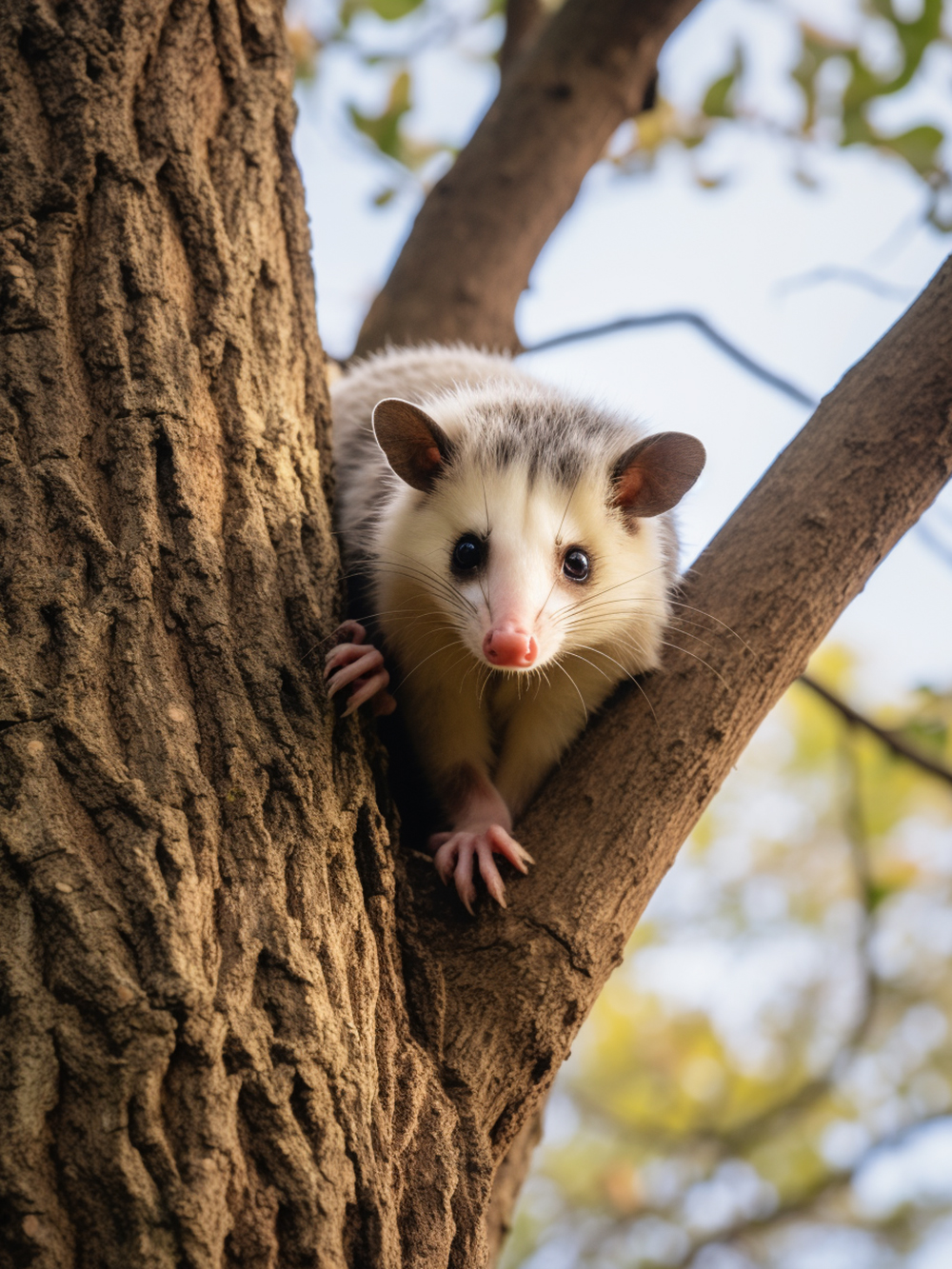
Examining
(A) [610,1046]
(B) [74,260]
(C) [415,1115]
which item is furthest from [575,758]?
(A) [610,1046]

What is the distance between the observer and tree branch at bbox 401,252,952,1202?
189 centimetres

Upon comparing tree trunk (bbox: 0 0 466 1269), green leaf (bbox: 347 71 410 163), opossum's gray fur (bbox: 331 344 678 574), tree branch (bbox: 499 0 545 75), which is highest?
tree branch (bbox: 499 0 545 75)

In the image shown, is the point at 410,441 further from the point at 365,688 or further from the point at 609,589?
the point at 365,688

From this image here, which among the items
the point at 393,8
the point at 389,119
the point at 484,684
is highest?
the point at 393,8

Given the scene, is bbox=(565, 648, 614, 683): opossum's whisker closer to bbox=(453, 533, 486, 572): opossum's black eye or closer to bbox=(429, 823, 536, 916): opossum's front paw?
bbox=(453, 533, 486, 572): opossum's black eye

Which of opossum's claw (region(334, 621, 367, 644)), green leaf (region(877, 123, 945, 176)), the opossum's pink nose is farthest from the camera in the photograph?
green leaf (region(877, 123, 945, 176))

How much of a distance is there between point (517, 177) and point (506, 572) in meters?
1.86

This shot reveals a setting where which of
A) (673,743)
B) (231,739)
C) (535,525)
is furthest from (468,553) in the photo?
(231,739)

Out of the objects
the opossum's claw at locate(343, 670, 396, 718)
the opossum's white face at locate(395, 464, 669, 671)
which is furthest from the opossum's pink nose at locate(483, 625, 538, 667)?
the opossum's claw at locate(343, 670, 396, 718)

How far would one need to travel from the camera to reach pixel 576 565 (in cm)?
249

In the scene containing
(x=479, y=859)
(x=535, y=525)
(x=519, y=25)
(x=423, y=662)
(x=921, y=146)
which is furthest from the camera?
(x=519, y=25)

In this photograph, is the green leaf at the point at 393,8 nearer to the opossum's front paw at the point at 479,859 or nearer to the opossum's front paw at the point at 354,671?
the opossum's front paw at the point at 354,671

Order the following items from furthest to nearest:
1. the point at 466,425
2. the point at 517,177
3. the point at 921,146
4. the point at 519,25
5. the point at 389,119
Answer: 1. the point at 519,25
2. the point at 389,119
3. the point at 517,177
4. the point at 921,146
5. the point at 466,425

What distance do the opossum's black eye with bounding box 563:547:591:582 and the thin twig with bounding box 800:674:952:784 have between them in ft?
3.02
